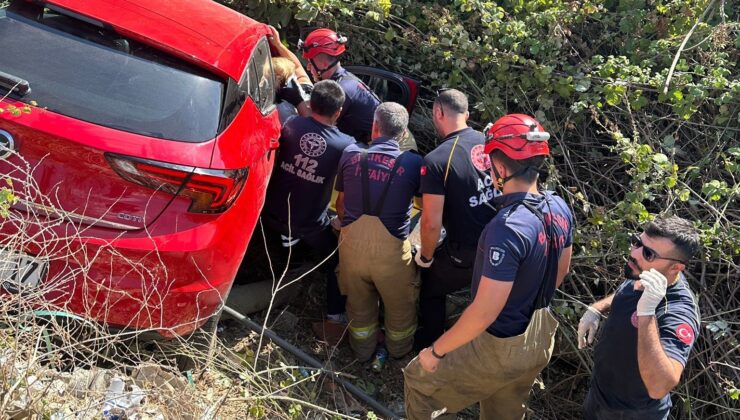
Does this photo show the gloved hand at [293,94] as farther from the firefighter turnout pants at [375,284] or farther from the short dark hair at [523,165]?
the short dark hair at [523,165]

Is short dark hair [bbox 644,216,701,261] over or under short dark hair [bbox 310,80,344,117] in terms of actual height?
over

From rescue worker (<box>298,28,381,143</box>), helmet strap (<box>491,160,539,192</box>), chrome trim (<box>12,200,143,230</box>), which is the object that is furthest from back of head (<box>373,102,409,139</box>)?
chrome trim (<box>12,200,143,230</box>)

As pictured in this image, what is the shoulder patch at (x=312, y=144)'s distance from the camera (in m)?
4.75

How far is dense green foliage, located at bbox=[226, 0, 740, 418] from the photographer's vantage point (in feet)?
15.3

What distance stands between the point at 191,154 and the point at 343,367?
221cm

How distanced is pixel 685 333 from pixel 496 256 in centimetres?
95

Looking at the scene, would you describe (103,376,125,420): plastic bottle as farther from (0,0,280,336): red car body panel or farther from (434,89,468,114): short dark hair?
(434,89,468,114): short dark hair

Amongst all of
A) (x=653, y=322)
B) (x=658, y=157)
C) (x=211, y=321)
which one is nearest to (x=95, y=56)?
(x=211, y=321)

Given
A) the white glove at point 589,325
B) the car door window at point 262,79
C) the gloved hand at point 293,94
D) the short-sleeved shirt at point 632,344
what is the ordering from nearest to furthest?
the short-sleeved shirt at point 632,344
the white glove at point 589,325
the car door window at point 262,79
the gloved hand at point 293,94

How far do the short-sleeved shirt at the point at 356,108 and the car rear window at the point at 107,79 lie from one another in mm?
1973

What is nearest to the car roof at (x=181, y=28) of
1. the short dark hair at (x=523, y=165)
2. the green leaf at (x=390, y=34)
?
the short dark hair at (x=523, y=165)

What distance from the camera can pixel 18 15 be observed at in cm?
364

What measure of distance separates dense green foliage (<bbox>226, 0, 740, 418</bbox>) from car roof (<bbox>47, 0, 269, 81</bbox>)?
194cm

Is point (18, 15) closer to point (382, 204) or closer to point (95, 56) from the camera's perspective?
point (95, 56)
